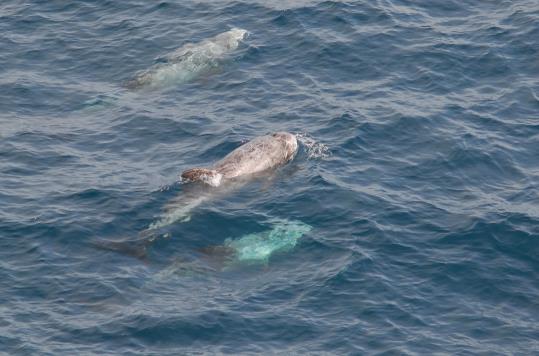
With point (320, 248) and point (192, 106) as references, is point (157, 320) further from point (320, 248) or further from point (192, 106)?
point (192, 106)

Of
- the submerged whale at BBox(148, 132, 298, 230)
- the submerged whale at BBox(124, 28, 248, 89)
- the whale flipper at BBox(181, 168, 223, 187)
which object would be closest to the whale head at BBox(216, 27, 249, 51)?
the submerged whale at BBox(124, 28, 248, 89)

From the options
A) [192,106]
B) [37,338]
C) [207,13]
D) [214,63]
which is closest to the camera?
[37,338]

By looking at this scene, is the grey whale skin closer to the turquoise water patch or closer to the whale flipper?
the whale flipper

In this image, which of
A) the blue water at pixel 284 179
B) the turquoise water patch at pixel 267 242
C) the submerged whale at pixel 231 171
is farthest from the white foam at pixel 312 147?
the turquoise water patch at pixel 267 242

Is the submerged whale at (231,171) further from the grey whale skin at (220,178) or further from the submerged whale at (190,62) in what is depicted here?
the submerged whale at (190,62)

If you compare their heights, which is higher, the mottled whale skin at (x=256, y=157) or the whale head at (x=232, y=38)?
the whale head at (x=232, y=38)

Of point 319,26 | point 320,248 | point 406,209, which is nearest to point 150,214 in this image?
point 320,248

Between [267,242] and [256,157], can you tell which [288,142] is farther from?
[267,242]
